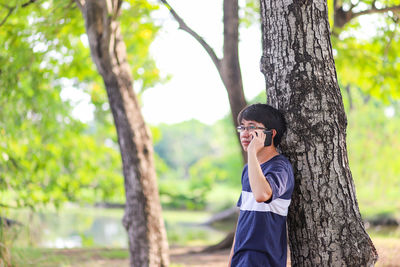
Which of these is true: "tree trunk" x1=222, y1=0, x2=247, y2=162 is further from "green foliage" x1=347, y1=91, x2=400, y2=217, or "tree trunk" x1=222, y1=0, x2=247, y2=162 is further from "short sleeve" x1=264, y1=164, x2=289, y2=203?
"green foliage" x1=347, y1=91, x2=400, y2=217

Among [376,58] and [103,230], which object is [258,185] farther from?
[103,230]

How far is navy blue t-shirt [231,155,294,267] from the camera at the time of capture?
2160 mm

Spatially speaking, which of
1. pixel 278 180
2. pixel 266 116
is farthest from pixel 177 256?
pixel 278 180

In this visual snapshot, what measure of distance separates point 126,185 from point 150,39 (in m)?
4.52

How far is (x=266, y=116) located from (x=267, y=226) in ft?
1.92

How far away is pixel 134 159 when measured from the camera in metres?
5.48

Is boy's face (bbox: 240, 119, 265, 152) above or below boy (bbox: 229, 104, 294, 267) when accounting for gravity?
above

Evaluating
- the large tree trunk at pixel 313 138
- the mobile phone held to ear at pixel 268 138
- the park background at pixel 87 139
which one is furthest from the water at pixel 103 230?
the mobile phone held to ear at pixel 268 138

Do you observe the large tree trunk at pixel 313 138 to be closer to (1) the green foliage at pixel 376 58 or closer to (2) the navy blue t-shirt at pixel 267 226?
(2) the navy blue t-shirt at pixel 267 226

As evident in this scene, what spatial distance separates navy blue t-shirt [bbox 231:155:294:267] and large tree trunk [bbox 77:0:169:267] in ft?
10.9

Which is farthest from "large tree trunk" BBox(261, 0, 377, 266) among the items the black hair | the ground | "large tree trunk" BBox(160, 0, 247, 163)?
the ground

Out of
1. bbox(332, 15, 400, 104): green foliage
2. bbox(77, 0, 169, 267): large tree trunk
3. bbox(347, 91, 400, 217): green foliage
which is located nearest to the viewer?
bbox(77, 0, 169, 267): large tree trunk

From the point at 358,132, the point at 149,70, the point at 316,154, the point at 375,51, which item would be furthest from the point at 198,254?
the point at 358,132

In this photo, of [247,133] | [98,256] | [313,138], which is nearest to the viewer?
[247,133]
